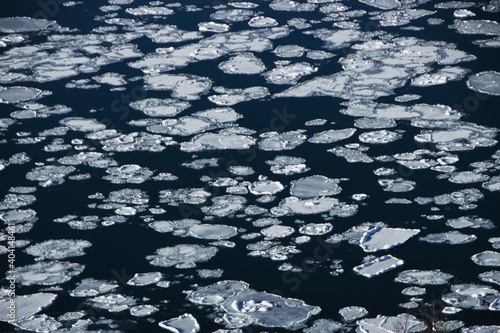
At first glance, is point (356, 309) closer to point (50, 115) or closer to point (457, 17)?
point (50, 115)

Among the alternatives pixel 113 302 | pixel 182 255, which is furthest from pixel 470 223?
pixel 113 302

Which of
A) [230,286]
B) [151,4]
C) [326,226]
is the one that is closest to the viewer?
[230,286]

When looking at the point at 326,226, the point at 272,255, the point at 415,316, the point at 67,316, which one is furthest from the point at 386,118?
the point at 67,316

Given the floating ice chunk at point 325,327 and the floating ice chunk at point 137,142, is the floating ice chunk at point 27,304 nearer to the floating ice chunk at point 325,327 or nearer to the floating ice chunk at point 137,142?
the floating ice chunk at point 325,327

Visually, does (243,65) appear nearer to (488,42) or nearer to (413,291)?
(488,42)

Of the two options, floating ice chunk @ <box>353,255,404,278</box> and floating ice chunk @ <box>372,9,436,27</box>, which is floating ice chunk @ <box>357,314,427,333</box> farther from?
floating ice chunk @ <box>372,9,436,27</box>

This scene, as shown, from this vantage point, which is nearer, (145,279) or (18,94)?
(145,279)
